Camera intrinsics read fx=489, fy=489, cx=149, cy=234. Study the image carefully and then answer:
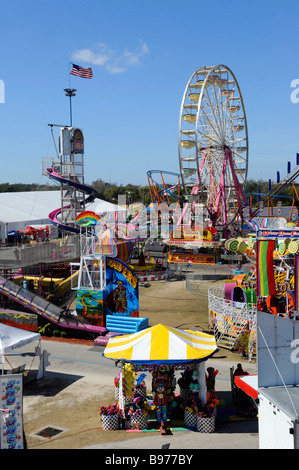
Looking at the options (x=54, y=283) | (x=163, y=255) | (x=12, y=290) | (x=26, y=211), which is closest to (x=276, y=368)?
(x=12, y=290)

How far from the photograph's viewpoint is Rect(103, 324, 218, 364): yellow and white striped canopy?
11789 millimetres

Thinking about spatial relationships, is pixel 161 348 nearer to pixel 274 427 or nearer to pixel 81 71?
pixel 274 427

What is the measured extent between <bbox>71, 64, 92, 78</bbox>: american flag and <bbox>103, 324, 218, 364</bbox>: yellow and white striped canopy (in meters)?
34.0

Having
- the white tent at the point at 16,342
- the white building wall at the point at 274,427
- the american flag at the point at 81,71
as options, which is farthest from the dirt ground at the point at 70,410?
the american flag at the point at 81,71

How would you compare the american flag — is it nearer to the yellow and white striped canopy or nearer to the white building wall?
the yellow and white striped canopy

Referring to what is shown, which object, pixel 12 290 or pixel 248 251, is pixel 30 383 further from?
pixel 248 251

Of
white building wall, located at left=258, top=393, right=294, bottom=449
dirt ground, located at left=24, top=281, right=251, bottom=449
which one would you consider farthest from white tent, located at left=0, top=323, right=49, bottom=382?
white building wall, located at left=258, top=393, right=294, bottom=449

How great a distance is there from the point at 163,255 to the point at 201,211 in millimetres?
6363

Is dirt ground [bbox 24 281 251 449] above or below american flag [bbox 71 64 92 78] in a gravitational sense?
below

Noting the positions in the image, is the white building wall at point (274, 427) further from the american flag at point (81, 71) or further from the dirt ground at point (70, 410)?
the american flag at point (81, 71)

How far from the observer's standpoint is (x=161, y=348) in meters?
12.1

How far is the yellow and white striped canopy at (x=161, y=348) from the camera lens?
1179 cm

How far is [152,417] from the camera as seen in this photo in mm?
12398

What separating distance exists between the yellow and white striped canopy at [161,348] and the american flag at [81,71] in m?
34.0
